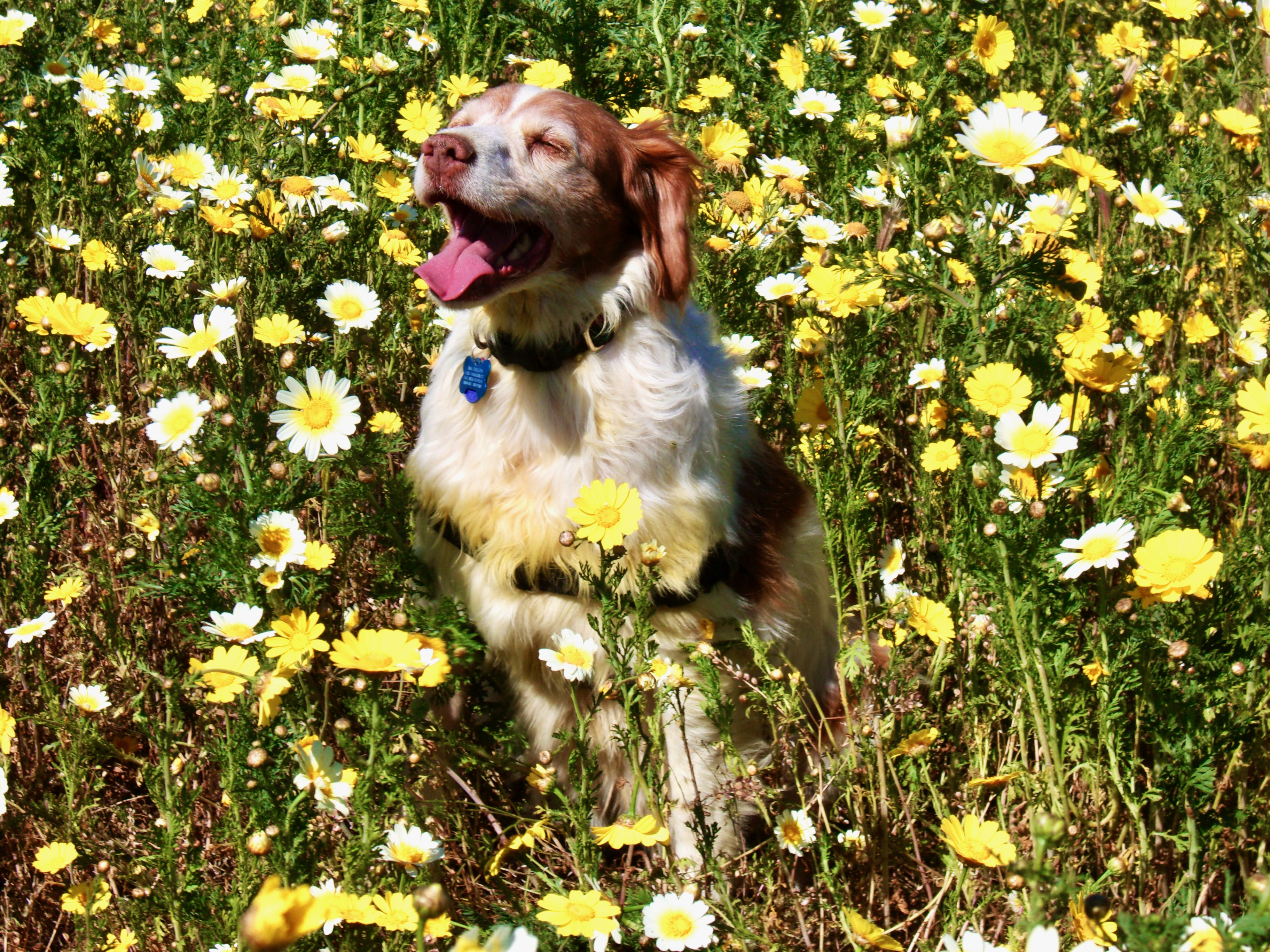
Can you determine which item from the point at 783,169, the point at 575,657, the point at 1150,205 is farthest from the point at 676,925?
the point at 783,169

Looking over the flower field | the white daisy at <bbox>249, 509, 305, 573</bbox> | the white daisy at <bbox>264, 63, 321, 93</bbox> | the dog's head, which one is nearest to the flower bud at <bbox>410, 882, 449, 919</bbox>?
the flower field

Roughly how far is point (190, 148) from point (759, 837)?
8.38 ft

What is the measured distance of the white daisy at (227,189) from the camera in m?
2.95

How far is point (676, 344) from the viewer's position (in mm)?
2691

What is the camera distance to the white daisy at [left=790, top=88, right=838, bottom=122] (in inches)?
150

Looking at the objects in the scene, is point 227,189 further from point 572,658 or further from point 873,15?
point 873,15

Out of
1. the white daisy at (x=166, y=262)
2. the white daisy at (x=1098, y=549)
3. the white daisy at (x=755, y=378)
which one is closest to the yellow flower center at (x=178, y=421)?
the white daisy at (x=166, y=262)

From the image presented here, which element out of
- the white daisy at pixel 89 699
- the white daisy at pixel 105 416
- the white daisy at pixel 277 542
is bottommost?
the white daisy at pixel 89 699

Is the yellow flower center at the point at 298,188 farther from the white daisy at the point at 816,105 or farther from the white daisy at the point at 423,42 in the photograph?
the white daisy at the point at 816,105

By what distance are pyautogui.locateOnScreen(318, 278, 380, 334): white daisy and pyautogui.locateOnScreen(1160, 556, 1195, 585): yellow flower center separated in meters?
1.76

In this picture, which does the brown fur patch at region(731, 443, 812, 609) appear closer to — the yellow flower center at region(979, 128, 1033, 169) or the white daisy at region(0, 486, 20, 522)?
the yellow flower center at region(979, 128, 1033, 169)

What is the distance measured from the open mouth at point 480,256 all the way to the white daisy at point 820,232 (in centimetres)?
101

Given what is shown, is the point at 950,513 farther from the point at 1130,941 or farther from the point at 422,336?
the point at 1130,941

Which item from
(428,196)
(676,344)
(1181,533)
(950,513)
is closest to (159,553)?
(428,196)
